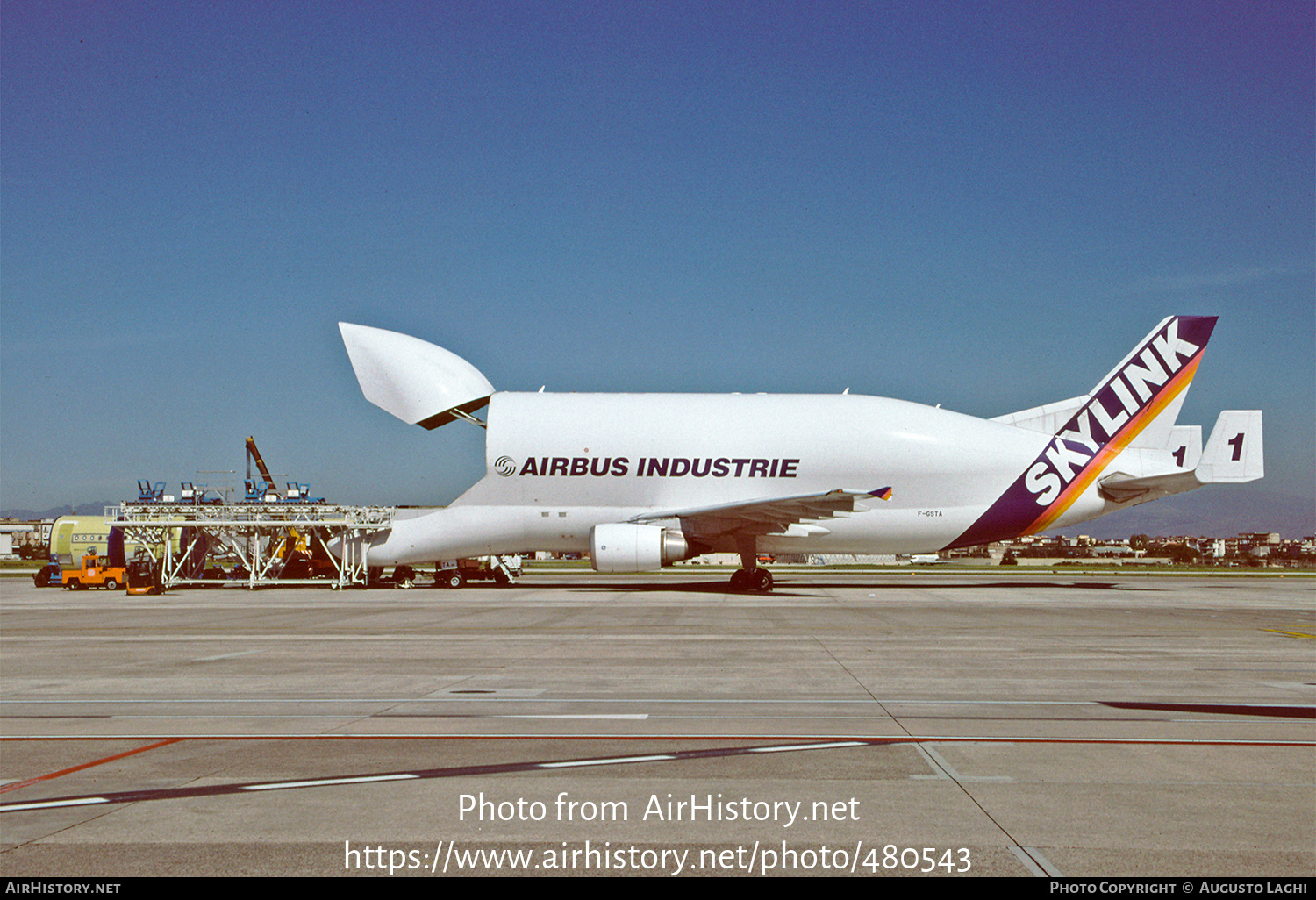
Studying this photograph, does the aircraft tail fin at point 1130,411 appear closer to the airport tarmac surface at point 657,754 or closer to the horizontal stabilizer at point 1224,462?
the horizontal stabilizer at point 1224,462

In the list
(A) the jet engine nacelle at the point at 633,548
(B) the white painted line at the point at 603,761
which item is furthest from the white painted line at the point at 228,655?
(A) the jet engine nacelle at the point at 633,548

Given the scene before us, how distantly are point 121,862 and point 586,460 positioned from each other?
92.7 feet

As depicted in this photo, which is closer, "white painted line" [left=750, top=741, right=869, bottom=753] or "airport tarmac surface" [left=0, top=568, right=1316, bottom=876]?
"airport tarmac surface" [left=0, top=568, right=1316, bottom=876]

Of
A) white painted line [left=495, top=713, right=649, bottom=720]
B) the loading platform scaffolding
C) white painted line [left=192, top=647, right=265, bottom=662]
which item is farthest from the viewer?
the loading platform scaffolding

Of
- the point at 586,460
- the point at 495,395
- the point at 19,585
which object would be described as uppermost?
the point at 495,395

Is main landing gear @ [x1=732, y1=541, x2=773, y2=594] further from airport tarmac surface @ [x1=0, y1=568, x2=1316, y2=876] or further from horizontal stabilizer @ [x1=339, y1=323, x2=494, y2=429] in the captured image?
airport tarmac surface @ [x1=0, y1=568, x2=1316, y2=876]

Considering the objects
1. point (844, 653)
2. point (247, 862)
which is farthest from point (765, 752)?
point (844, 653)

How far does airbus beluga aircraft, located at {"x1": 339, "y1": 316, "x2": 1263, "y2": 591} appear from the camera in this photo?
110ft

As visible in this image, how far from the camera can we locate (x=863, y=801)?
6.60m

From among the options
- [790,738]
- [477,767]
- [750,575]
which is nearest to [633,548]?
[750,575]

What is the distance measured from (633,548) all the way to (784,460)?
6572mm

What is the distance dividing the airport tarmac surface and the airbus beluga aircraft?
14.8 meters

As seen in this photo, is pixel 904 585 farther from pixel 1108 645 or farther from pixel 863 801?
pixel 863 801

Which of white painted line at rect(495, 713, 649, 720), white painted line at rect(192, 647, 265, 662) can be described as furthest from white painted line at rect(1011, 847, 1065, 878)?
white painted line at rect(192, 647, 265, 662)
